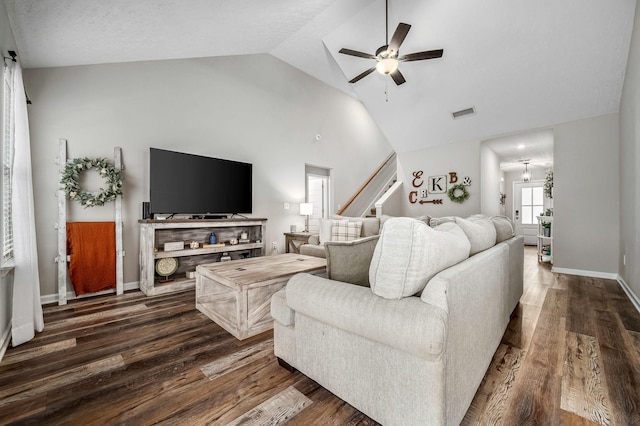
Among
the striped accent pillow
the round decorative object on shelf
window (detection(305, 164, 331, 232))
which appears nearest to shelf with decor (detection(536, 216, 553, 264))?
the striped accent pillow

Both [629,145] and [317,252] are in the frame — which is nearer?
[629,145]

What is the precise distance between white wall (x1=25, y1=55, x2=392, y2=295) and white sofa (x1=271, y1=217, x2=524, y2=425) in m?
3.32

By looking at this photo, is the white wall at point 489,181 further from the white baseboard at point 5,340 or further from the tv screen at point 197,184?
the white baseboard at point 5,340

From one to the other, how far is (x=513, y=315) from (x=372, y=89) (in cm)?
436

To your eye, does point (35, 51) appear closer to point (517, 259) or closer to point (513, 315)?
point (517, 259)

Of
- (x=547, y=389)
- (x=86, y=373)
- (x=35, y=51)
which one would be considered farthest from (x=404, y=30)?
(x=86, y=373)

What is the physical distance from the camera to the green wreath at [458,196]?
562cm

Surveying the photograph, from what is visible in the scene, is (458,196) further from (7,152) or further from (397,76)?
(7,152)

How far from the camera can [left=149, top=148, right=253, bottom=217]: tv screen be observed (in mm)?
3615

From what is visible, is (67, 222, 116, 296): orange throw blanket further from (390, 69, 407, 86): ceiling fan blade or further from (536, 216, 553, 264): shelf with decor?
(536, 216, 553, 264): shelf with decor

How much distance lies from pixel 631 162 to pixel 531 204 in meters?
6.49

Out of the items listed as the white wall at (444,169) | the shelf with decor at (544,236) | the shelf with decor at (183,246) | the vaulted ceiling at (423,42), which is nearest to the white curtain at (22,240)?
the vaulted ceiling at (423,42)

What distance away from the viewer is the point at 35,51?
2.66 meters

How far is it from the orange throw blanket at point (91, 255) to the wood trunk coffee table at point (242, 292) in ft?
4.71
